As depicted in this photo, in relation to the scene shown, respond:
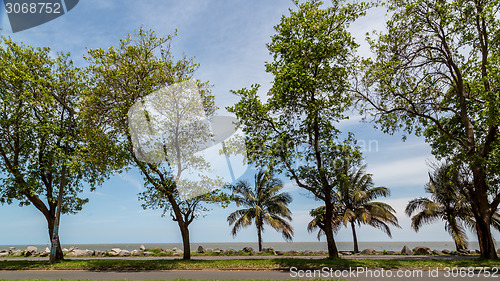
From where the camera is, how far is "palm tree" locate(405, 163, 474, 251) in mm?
28047

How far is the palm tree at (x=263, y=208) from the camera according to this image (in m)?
30.2

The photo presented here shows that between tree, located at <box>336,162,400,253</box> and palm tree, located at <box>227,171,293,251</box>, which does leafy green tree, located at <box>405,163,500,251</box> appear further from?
palm tree, located at <box>227,171,293,251</box>

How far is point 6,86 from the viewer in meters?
19.0

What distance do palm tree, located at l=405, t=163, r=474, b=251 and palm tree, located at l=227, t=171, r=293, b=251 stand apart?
40.3 feet

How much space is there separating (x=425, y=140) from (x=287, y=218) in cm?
1467

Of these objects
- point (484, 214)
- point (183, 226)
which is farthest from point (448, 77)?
point (183, 226)

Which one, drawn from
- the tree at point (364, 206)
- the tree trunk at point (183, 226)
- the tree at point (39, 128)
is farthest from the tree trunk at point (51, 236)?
the tree at point (364, 206)

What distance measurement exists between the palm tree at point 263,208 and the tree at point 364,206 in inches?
211

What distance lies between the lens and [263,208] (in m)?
31.1

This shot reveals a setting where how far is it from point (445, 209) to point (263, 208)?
17082 mm

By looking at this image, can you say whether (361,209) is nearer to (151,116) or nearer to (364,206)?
(364,206)

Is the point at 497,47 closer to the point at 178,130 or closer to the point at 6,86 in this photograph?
the point at 178,130

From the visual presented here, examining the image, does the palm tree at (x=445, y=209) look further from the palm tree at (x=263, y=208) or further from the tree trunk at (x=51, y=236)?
the tree trunk at (x=51, y=236)

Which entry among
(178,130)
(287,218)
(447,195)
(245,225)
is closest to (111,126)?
(178,130)
